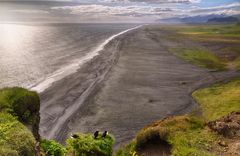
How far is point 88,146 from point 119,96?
51.5 meters

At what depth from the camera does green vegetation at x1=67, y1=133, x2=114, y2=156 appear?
19.1m

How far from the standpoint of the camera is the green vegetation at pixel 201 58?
11631cm

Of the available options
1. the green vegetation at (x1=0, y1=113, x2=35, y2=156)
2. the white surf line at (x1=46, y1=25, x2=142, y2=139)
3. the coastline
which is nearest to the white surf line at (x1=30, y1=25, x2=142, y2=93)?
the coastline

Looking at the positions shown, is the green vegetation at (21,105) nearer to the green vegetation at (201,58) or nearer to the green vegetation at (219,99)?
the green vegetation at (219,99)

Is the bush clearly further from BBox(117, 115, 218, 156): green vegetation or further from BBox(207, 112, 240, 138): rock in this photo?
BBox(207, 112, 240, 138): rock

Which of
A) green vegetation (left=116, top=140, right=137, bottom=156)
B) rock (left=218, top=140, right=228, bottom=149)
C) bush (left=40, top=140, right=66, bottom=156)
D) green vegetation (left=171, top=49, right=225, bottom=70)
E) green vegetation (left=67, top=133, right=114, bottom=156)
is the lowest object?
green vegetation (left=171, top=49, right=225, bottom=70)

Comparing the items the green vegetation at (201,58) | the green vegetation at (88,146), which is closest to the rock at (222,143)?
the green vegetation at (88,146)

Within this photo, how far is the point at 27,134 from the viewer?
730 inches

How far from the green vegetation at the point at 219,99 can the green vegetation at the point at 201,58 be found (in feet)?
91.1

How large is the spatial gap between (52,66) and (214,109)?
54.4 m

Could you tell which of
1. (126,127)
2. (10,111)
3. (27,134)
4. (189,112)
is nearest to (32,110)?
(10,111)

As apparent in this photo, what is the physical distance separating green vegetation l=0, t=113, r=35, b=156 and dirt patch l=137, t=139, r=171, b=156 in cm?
723

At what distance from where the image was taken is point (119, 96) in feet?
232

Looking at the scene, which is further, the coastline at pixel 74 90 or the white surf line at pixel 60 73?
the white surf line at pixel 60 73
